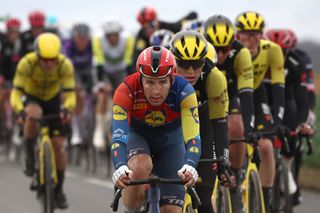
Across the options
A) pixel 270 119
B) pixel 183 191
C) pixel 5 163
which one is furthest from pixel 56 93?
pixel 5 163

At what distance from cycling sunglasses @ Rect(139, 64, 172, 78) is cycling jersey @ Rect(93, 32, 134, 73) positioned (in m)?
9.29

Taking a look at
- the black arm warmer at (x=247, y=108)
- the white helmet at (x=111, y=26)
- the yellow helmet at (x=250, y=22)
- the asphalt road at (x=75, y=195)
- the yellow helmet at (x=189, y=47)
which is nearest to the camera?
the yellow helmet at (x=189, y=47)

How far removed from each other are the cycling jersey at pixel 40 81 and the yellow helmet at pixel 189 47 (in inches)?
140

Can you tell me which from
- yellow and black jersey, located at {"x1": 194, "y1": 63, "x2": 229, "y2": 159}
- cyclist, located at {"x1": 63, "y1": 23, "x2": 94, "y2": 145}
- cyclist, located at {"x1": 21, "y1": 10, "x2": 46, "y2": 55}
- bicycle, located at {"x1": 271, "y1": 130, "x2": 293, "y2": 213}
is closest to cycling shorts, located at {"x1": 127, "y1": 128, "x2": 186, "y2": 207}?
yellow and black jersey, located at {"x1": 194, "y1": 63, "x2": 229, "y2": 159}

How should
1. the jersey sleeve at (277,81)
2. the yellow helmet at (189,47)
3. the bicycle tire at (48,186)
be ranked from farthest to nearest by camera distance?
the bicycle tire at (48,186), the jersey sleeve at (277,81), the yellow helmet at (189,47)

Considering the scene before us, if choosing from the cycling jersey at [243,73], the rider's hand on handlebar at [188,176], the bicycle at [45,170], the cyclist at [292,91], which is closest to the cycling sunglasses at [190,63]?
the rider's hand on handlebar at [188,176]

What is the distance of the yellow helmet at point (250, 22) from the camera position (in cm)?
995

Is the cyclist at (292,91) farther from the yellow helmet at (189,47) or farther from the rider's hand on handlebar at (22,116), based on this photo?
the yellow helmet at (189,47)

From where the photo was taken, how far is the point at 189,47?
7.86 metres

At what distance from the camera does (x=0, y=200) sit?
12.6 metres

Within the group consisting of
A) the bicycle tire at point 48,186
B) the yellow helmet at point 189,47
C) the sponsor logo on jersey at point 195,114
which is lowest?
the bicycle tire at point 48,186

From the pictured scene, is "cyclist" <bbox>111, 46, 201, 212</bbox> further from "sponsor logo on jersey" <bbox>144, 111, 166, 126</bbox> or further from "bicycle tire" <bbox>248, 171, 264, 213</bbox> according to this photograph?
"bicycle tire" <bbox>248, 171, 264, 213</bbox>

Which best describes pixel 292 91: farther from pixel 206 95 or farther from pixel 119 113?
pixel 119 113

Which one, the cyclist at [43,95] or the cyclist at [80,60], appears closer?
the cyclist at [43,95]
